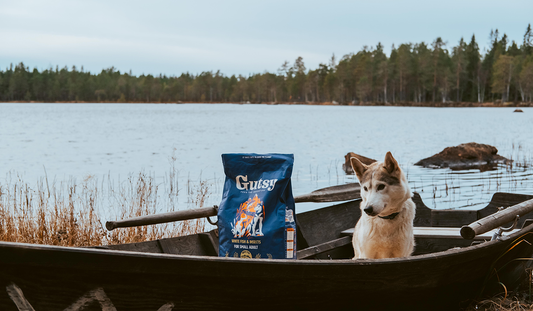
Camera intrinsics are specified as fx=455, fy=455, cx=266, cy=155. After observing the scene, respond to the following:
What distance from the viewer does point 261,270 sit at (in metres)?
3.05

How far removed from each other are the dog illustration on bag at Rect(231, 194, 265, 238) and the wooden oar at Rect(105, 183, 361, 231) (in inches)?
55.5

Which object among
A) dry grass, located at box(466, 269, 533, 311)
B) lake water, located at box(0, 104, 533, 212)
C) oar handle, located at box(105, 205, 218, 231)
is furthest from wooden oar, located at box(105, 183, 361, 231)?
lake water, located at box(0, 104, 533, 212)

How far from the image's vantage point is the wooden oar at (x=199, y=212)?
4.64m

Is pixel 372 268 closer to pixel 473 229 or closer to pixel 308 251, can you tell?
pixel 473 229

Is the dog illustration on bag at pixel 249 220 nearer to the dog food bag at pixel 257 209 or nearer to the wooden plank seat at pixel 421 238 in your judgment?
the dog food bag at pixel 257 209

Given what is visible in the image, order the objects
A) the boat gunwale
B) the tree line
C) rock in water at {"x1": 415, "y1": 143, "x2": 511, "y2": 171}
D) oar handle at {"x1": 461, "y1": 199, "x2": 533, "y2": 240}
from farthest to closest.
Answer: the tree line
rock in water at {"x1": 415, "y1": 143, "x2": 511, "y2": 171}
oar handle at {"x1": 461, "y1": 199, "x2": 533, "y2": 240}
the boat gunwale

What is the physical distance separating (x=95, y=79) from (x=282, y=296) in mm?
186591

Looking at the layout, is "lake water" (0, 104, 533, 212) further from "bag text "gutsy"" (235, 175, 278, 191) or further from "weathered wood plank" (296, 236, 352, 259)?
"bag text "gutsy"" (235, 175, 278, 191)

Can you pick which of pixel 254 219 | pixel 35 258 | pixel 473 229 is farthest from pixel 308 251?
pixel 35 258

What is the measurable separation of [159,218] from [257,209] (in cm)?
161

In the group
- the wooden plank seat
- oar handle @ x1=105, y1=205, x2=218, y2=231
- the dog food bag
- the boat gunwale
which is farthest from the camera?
the wooden plank seat

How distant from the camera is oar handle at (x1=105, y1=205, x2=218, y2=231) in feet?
15.1

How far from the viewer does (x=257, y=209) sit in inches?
145

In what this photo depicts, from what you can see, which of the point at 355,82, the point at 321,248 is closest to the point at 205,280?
the point at 321,248
